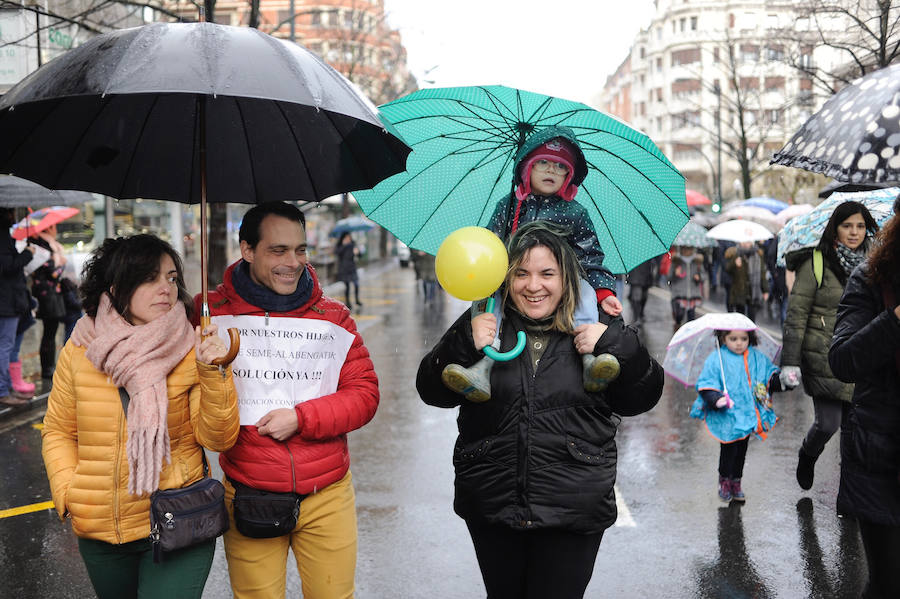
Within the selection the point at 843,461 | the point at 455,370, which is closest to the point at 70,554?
the point at 455,370

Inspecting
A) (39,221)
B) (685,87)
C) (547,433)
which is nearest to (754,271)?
(39,221)

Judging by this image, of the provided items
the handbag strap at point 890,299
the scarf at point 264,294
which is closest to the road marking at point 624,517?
the handbag strap at point 890,299

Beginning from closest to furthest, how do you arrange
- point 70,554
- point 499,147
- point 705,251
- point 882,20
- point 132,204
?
point 499,147 < point 70,554 < point 882,20 < point 132,204 < point 705,251

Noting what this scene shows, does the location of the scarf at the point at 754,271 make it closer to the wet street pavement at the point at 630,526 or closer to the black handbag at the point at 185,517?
the wet street pavement at the point at 630,526

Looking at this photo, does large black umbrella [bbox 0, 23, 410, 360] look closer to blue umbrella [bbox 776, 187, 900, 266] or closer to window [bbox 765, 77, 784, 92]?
blue umbrella [bbox 776, 187, 900, 266]

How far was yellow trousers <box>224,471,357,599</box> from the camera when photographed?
3020 millimetres

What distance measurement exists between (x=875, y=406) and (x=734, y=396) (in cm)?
262

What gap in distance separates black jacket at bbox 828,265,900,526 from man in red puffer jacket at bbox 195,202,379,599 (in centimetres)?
184

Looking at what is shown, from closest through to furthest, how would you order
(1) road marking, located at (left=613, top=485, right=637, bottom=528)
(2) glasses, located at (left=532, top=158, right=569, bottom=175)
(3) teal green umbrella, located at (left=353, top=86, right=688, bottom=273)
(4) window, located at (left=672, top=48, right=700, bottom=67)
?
(2) glasses, located at (left=532, top=158, right=569, bottom=175) → (3) teal green umbrella, located at (left=353, top=86, right=688, bottom=273) → (1) road marking, located at (left=613, top=485, right=637, bottom=528) → (4) window, located at (left=672, top=48, right=700, bottom=67)

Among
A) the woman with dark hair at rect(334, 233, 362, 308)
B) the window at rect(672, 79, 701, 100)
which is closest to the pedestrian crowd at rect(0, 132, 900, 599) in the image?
the woman with dark hair at rect(334, 233, 362, 308)

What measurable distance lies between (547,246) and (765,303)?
17392 millimetres

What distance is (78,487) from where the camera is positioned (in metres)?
2.81

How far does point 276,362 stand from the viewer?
9.94 ft

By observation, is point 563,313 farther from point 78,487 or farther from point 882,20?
point 882,20
